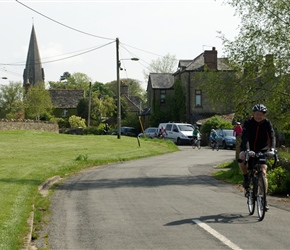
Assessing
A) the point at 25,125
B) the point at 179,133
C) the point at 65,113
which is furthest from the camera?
the point at 65,113

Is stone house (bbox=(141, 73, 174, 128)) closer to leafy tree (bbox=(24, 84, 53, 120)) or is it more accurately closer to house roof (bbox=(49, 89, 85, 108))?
leafy tree (bbox=(24, 84, 53, 120))

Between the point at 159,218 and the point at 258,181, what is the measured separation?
75.8 inches

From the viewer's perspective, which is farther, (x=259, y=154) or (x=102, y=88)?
(x=102, y=88)

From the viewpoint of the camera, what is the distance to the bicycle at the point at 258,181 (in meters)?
11.3

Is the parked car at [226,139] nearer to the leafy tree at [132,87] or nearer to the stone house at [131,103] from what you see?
the stone house at [131,103]

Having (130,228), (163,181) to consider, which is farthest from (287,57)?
(130,228)

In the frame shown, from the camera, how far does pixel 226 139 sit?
4975cm

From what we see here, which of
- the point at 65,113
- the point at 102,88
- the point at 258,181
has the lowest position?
the point at 258,181

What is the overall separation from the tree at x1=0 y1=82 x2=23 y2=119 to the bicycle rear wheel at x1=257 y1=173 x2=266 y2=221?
88163 mm

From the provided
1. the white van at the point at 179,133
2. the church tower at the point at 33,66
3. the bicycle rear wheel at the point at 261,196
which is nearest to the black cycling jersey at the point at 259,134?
the bicycle rear wheel at the point at 261,196

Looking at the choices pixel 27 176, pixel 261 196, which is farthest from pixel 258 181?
pixel 27 176

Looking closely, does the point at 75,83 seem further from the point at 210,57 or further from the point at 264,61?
the point at 264,61

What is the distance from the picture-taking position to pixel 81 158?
29984mm

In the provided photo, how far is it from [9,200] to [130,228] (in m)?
4.54
